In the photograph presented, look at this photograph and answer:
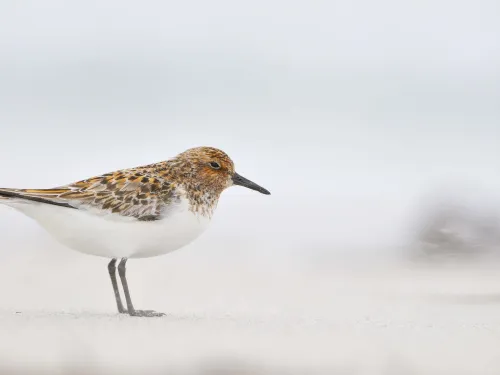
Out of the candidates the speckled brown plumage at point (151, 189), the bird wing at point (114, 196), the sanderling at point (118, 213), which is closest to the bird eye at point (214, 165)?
the speckled brown plumage at point (151, 189)

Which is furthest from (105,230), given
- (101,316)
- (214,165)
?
(214,165)

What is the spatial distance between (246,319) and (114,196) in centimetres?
124

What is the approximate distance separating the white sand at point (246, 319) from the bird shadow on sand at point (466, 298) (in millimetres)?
17

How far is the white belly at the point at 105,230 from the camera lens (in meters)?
6.57

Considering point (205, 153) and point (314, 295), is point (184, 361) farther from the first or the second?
point (314, 295)

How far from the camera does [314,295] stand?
9.03 m

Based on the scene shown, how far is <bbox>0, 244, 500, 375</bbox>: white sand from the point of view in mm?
5539

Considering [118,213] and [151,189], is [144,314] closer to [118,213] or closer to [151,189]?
[118,213]

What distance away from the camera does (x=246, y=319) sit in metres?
6.91

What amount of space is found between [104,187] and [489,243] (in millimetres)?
5069

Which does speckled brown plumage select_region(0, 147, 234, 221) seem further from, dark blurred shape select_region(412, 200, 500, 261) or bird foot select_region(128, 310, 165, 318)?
dark blurred shape select_region(412, 200, 500, 261)

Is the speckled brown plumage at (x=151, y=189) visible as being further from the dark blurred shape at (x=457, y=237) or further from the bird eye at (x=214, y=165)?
the dark blurred shape at (x=457, y=237)

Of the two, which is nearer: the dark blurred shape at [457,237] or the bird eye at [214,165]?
the bird eye at [214,165]

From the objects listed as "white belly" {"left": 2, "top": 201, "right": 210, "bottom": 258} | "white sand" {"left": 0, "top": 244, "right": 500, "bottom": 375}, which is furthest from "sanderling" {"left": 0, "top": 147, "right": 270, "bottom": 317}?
"white sand" {"left": 0, "top": 244, "right": 500, "bottom": 375}
